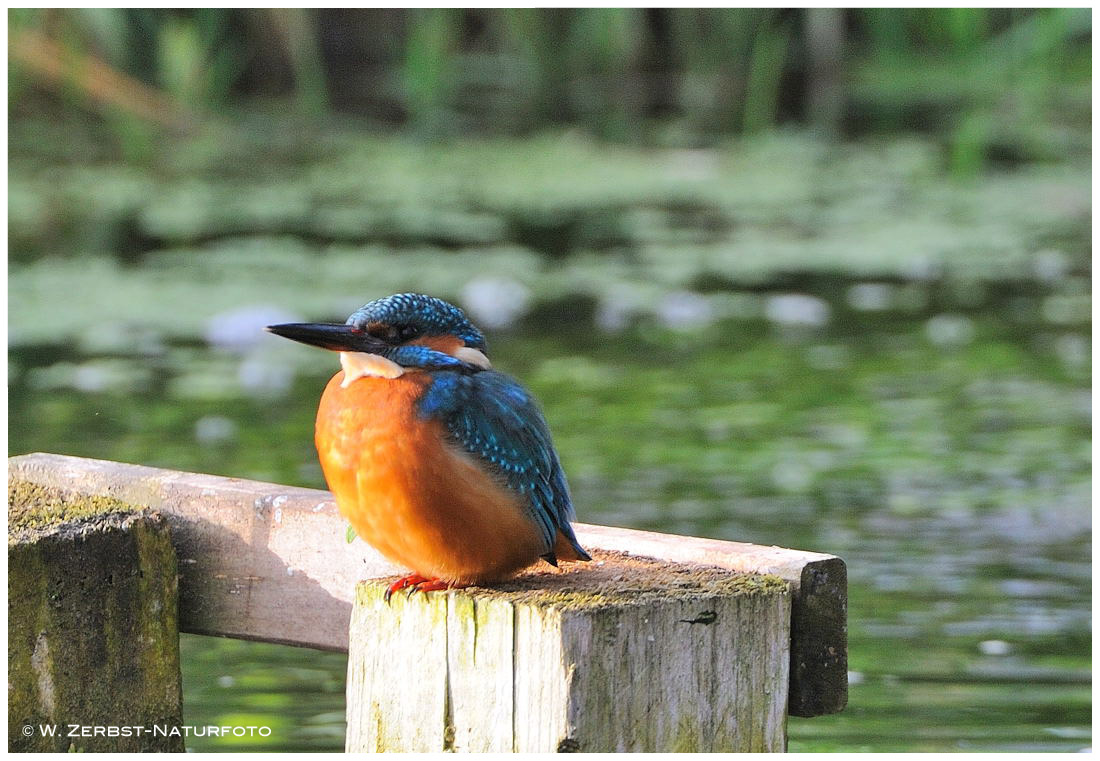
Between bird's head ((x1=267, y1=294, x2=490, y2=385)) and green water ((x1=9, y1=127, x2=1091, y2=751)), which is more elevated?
green water ((x1=9, y1=127, x2=1091, y2=751))

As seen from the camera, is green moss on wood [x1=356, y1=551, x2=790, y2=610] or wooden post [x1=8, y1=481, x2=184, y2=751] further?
wooden post [x1=8, y1=481, x2=184, y2=751]

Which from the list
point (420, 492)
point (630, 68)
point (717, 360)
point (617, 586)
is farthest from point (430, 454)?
point (630, 68)

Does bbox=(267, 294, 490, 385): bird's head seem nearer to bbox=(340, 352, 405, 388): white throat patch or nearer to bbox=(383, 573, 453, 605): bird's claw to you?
bbox=(340, 352, 405, 388): white throat patch

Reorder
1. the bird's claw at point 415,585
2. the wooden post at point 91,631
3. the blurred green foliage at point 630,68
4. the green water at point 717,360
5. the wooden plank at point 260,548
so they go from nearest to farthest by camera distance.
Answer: the bird's claw at point 415,585 → the wooden post at point 91,631 → the wooden plank at point 260,548 → the green water at point 717,360 → the blurred green foliage at point 630,68

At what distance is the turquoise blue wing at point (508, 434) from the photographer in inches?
84.0

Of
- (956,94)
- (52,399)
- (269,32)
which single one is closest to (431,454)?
(52,399)

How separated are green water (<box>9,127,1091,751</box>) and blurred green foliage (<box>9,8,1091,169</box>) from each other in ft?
2.71

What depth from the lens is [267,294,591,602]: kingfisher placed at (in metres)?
2.11

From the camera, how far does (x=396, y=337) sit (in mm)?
2168

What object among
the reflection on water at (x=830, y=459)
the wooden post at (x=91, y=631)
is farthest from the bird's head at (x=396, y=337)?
the reflection on water at (x=830, y=459)

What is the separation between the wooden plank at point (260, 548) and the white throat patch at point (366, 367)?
316 millimetres

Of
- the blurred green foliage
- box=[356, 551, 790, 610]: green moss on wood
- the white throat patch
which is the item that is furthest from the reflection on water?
the blurred green foliage

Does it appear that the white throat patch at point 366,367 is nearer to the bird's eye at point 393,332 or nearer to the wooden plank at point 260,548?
the bird's eye at point 393,332

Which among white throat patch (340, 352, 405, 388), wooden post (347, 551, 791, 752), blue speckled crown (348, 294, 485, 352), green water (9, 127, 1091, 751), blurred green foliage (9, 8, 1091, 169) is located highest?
blurred green foliage (9, 8, 1091, 169)
